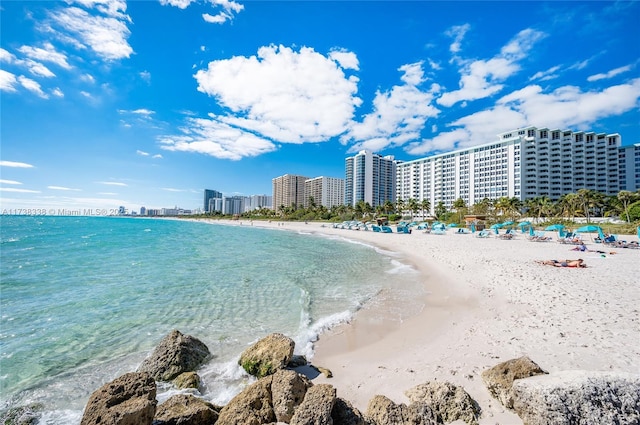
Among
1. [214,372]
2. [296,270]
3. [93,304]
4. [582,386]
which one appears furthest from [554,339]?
[93,304]


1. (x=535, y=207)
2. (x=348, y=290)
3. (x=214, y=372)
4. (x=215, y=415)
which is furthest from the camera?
(x=535, y=207)

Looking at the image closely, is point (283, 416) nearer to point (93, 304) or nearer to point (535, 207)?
point (93, 304)

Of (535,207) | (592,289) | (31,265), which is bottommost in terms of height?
(31,265)

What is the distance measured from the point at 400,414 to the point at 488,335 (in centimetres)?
430

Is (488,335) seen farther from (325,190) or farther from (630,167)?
(325,190)

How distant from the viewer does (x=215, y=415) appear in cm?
412

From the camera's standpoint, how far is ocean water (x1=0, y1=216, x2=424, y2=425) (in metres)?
5.86

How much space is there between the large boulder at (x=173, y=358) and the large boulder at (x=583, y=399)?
6.08 metres

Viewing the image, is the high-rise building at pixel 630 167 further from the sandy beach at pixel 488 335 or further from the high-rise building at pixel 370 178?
the sandy beach at pixel 488 335

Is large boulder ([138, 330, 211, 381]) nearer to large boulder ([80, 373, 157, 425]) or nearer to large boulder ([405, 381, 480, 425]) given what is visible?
large boulder ([80, 373, 157, 425])

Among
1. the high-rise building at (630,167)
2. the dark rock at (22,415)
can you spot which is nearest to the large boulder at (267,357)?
the dark rock at (22,415)

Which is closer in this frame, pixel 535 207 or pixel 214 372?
pixel 214 372

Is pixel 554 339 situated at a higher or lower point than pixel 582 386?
lower

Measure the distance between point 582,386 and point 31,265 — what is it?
28287 millimetres
